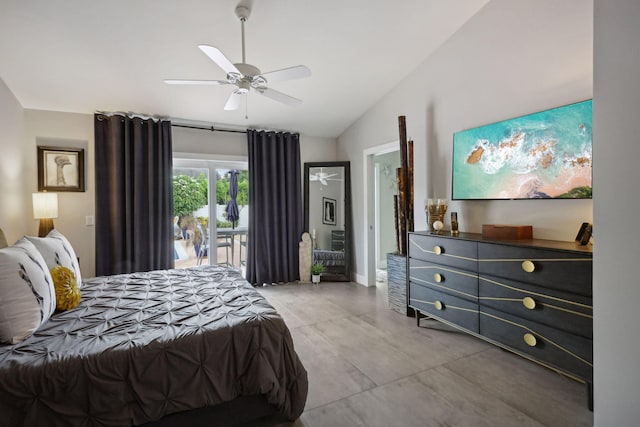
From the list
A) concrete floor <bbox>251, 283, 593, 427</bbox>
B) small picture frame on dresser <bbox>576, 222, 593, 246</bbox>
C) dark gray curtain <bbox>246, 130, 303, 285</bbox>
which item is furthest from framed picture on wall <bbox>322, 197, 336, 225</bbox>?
small picture frame on dresser <bbox>576, 222, 593, 246</bbox>

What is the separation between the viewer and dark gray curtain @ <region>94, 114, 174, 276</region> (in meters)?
3.78

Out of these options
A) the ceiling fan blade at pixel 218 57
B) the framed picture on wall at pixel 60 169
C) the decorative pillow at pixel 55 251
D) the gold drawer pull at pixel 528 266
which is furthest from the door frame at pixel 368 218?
the framed picture on wall at pixel 60 169

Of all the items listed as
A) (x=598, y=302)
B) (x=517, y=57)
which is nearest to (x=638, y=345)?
(x=598, y=302)

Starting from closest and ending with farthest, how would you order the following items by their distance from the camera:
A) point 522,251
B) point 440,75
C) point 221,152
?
point 522,251 < point 440,75 < point 221,152

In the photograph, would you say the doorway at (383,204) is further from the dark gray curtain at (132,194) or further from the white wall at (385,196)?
the dark gray curtain at (132,194)

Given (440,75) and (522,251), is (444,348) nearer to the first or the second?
(522,251)

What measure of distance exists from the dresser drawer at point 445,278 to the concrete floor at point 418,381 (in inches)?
18.6

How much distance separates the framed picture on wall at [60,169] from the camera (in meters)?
3.55

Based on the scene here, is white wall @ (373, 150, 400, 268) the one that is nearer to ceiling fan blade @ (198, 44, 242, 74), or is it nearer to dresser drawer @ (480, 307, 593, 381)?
dresser drawer @ (480, 307, 593, 381)

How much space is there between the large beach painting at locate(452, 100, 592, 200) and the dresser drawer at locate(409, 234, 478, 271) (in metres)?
0.57

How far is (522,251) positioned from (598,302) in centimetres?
67

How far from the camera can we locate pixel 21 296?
1.60 meters

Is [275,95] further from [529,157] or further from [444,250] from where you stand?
[529,157]

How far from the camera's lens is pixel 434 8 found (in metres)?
2.81
